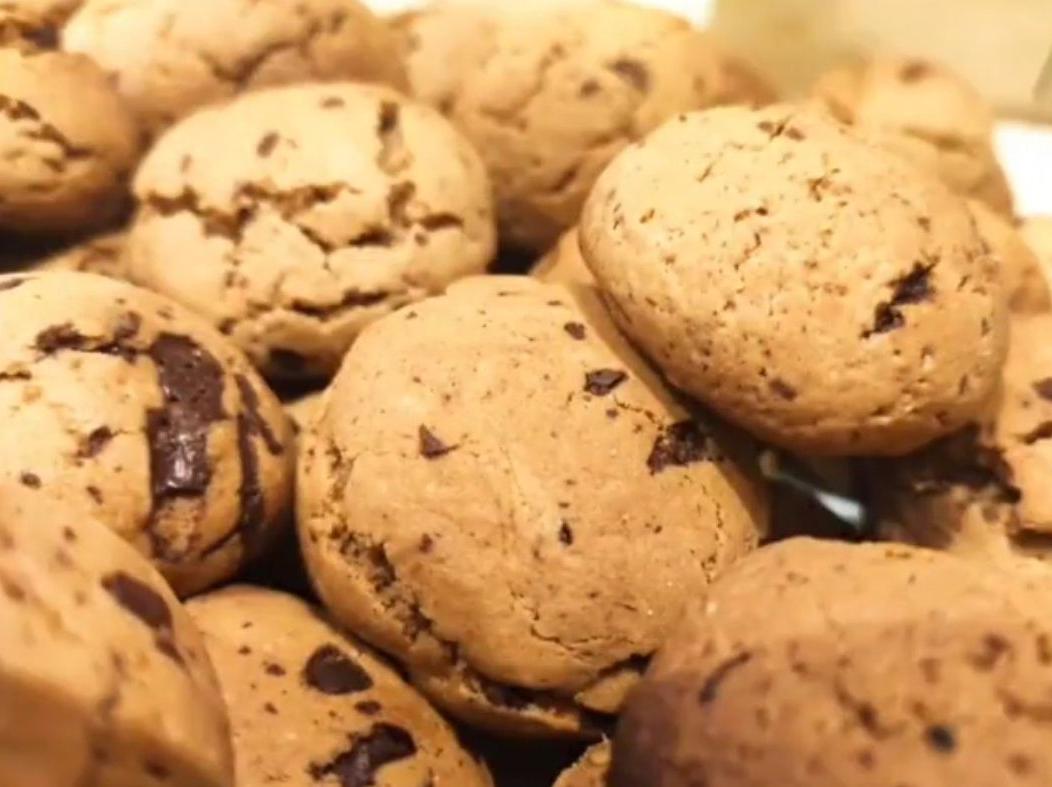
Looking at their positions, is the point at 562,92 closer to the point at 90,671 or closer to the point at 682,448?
the point at 682,448

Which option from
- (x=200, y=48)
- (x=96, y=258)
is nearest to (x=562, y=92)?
(x=200, y=48)

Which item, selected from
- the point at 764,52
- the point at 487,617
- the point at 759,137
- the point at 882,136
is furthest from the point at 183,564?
the point at 764,52

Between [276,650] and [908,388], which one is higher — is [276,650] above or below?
below

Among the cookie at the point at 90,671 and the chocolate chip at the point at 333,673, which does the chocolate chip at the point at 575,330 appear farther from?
the cookie at the point at 90,671

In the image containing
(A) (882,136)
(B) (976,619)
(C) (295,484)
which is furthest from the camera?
(A) (882,136)

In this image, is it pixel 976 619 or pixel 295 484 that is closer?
pixel 976 619

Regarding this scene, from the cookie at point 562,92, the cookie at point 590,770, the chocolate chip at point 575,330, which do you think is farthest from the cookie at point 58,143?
the cookie at point 590,770

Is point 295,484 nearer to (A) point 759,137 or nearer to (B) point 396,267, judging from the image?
(B) point 396,267

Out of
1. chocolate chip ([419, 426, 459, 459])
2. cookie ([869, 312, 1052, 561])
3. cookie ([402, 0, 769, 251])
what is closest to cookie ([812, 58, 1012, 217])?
cookie ([402, 0, 769, 251])
